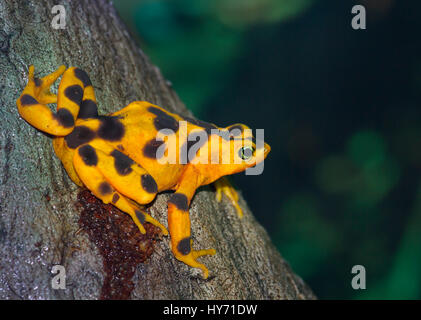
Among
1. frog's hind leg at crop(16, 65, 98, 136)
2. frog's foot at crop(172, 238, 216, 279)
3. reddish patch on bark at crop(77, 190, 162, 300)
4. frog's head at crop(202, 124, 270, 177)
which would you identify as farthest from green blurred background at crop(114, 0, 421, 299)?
reddish patch on bark at crop(77, 190, 162, 300)

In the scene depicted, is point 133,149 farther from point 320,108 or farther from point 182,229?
point 320,108

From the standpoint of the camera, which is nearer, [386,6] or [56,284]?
[56,284]

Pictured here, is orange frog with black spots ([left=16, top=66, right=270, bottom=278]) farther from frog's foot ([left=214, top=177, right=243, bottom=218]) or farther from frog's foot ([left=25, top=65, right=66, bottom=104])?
frog's foot ([left=214, top=177, right=243, bottom=218])

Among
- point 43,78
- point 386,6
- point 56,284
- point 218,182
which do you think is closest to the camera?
point 56,284

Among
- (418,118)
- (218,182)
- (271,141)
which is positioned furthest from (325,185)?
(218,182)

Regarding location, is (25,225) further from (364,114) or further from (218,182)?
(364,114)

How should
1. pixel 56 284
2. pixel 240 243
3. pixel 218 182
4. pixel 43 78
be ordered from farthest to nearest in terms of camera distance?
pixel 218 182, pixel 240 243, pixel 43 78, pixel 56 284

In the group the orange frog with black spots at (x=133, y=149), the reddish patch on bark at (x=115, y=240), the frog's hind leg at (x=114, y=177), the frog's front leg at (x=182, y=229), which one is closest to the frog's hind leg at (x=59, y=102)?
the orange frog with black spots at (x=133, y=149)

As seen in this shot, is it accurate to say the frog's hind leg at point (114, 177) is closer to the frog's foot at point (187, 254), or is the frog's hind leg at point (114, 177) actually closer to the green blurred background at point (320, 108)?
the frog's foot at point (187, 254)
